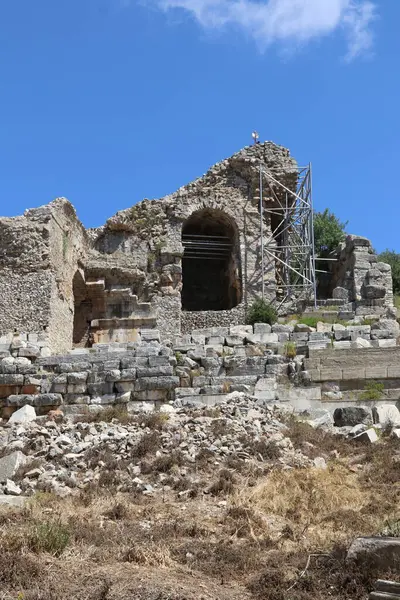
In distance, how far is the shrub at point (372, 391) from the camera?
1272 centimetres

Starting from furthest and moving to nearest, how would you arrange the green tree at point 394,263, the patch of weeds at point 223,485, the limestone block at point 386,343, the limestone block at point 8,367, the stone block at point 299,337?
the green tree at point 394,263 < the stone block at point 299,337 < the limestone block at point 386,343 < the limestone block at point 8,367 < the patch of weeds at point 223,485

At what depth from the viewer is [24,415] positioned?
1195 centimetres

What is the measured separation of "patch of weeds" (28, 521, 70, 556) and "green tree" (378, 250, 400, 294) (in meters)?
24.3

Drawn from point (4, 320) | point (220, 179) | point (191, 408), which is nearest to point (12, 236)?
point (4, 320)

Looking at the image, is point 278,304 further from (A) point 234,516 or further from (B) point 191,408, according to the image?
(A) point 234,516

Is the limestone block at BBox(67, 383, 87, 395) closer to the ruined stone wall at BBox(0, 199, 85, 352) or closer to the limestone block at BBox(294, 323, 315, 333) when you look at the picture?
the limestone block at BBox(294, 323, 315, 333)

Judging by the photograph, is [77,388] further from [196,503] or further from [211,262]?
[211,262]

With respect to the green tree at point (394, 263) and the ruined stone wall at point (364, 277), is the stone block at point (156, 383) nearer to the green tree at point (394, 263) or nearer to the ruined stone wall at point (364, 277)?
the ruined stone wall at point (364, 277)

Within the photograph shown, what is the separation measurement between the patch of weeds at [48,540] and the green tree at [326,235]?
26118 millimetres

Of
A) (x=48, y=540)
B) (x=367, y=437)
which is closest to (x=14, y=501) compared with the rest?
(x=48, y=540)

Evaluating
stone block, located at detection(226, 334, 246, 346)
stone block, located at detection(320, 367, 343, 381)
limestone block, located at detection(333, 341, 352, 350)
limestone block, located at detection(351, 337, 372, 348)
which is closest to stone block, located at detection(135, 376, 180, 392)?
stone block, located at detection(226, 334, 246, 346)

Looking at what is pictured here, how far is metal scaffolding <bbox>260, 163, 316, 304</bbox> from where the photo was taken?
83.1ft

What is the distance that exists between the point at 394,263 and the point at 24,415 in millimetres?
23275

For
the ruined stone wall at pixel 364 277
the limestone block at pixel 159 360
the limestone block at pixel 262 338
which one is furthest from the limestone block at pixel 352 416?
the ruined stone wall at pixel 364 277
